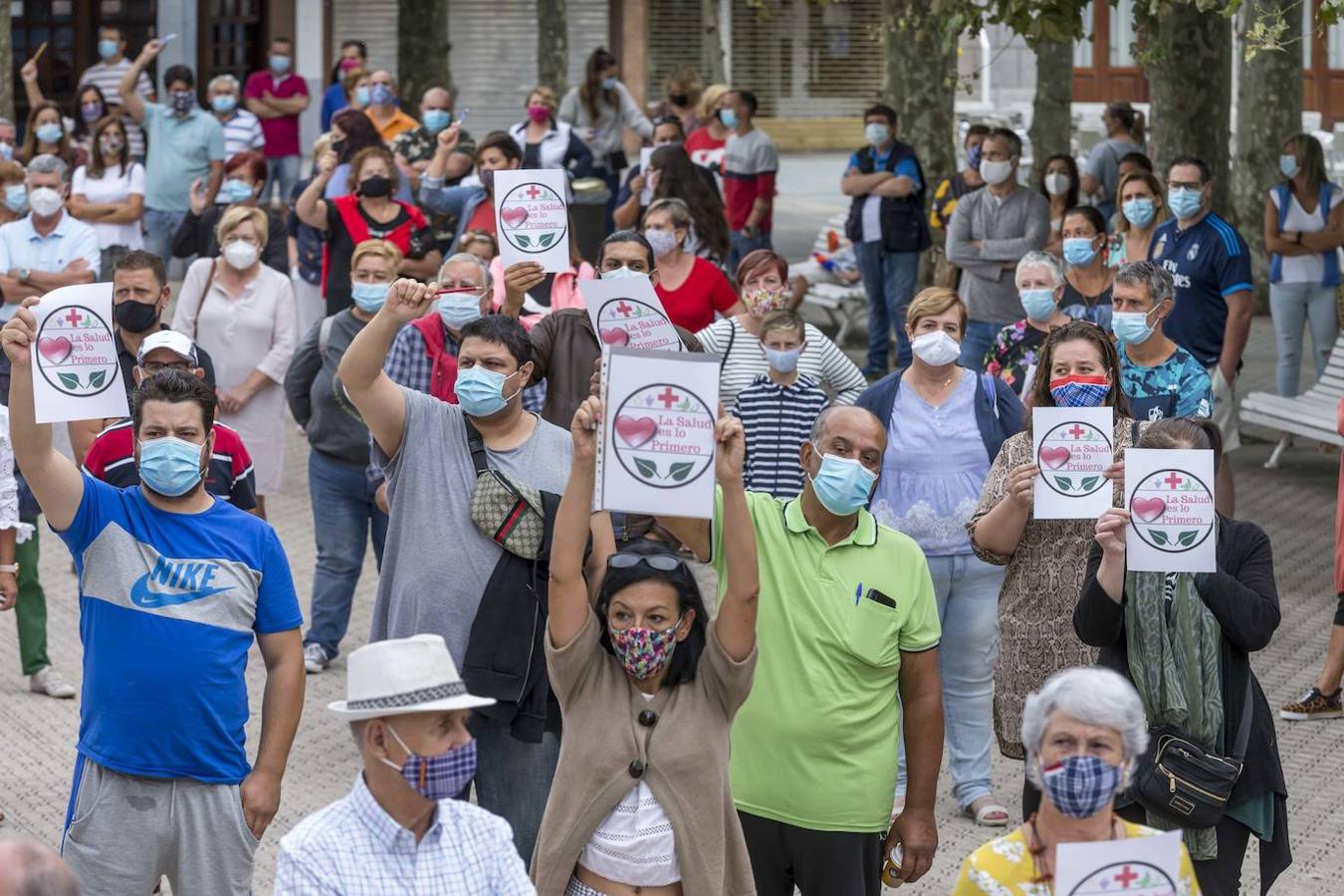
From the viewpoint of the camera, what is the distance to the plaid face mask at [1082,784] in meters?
4.28

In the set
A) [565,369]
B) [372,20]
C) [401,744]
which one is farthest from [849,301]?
[372,20]

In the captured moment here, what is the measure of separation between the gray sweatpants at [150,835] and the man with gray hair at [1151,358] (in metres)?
4.02

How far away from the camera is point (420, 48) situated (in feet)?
85.5

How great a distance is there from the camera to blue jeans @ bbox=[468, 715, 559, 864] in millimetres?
6285

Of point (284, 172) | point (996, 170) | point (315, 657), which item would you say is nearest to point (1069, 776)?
point (315, 657)

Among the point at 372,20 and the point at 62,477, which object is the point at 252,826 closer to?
the point at 62,477

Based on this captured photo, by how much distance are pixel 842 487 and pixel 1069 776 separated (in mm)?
1609

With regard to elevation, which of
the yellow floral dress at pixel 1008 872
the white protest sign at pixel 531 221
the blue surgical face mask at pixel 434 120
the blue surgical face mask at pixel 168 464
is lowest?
the yellow floral dress at pixel 1008 872

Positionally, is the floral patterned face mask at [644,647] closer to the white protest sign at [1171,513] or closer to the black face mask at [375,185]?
the white protest sign at [1171,513]

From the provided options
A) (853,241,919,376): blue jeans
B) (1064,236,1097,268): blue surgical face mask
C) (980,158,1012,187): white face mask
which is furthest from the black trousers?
(853,241,919,376): blue jeans

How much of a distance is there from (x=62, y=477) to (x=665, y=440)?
151cm

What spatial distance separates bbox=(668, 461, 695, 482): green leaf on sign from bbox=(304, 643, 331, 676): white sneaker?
4879 mm

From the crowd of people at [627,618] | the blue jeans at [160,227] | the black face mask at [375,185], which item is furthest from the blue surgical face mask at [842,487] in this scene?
the blue jeans at [160,227]

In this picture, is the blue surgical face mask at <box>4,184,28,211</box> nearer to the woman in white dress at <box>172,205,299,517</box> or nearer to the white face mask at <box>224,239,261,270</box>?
the woman in white dress at <box>172,205,299,517</box>
